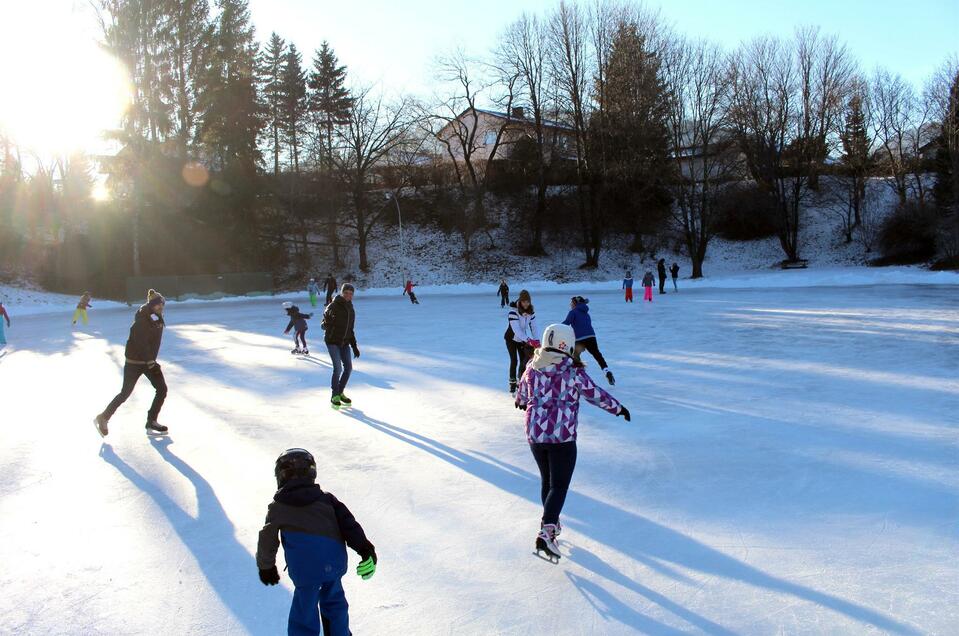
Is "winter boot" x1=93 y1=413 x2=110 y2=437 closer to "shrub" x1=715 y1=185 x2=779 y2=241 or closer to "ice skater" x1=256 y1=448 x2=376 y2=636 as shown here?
"ice skater" x1=256 y1=448 x2=376 y2=636

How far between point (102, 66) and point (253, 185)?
8.81 m

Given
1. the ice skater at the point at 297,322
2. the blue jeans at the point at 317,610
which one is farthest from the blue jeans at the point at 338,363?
the blue jeans at the point at 317,610

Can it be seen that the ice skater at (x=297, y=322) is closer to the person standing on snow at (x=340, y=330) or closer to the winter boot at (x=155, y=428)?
the person standing on snow at (x=340, y=330)

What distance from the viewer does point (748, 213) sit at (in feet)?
129

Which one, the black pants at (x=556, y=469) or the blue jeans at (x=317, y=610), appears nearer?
the blue jeans at (x=317, y=610)

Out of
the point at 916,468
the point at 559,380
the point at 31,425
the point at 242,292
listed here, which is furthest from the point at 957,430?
the point at 242,292

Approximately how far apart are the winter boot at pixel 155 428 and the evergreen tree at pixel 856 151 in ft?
130

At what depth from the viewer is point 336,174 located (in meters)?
38.6

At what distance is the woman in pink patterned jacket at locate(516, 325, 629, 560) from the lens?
361cm

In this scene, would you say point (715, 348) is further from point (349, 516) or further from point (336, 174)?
point (336, 174)

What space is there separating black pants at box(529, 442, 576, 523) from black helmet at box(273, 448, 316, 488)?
1.54 meters

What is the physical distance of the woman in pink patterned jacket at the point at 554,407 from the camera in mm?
3613

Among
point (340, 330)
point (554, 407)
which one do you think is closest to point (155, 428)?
point (340, 330)

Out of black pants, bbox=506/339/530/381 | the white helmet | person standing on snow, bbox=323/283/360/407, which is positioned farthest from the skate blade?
black pants, bbox=506/339/530/381
